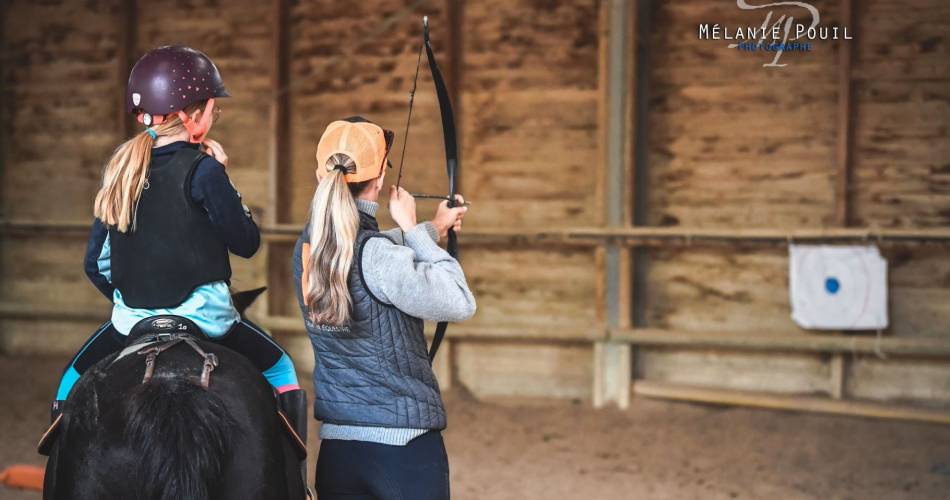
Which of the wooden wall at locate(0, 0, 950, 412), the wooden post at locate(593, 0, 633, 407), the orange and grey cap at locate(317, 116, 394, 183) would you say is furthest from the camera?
the wooden post at locate(593, 0, 633, 407)

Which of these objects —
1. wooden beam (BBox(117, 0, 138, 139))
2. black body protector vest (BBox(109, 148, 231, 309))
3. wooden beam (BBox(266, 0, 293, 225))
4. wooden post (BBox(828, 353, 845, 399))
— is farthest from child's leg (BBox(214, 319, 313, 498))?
wooden beam (BBox(117, 0, 138, 139))

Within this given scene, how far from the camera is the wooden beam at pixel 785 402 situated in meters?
5.93

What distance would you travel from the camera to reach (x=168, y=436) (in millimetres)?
2314

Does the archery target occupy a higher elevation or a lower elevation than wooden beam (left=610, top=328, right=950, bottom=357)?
higher

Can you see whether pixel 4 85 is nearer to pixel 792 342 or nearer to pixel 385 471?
pixel 792 342

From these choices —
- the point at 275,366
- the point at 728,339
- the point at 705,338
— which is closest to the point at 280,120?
the point at 705,338

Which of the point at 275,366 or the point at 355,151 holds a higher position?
the point at 355,151

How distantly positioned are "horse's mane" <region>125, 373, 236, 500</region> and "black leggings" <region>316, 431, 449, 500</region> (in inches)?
10.6

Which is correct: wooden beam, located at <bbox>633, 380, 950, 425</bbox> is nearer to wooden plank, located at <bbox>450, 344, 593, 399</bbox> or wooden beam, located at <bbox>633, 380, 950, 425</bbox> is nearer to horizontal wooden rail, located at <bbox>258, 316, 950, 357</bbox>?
horizontal wooden rail, located at <bbox>258, 316, 950, 357</bbox>

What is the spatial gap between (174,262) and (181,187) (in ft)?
0.66

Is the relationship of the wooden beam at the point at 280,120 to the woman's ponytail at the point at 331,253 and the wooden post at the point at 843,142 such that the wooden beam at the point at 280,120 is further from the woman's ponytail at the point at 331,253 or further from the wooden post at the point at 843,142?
the woman's ponytail at the point at 331,253

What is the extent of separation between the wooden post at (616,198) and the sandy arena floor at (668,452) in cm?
21

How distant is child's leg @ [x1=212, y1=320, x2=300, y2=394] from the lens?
2867mm

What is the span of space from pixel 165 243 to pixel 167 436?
558mm
